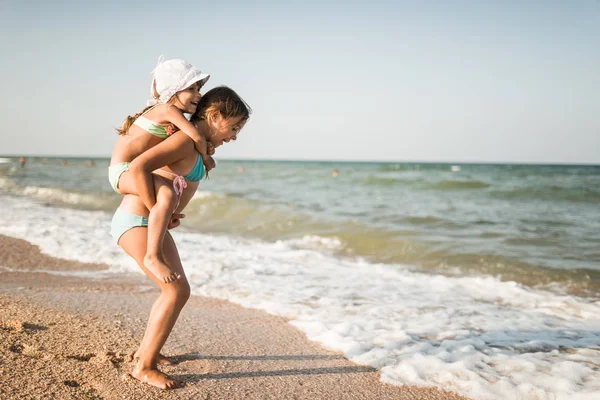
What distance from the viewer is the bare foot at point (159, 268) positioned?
2.71 meters

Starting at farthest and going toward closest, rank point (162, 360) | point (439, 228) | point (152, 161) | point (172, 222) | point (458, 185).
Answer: point (458, 185), point (439, 228), point (162, 360), point (172, 222), point (152, 161)

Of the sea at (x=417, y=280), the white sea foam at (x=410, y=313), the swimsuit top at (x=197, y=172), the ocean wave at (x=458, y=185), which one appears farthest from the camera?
the ocean wave at (x=458, y=185)

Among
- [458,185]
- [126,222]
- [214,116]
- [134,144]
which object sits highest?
[214,116]

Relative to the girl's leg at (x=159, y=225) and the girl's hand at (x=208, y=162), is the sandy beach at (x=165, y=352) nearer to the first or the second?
the girl's leg at (x=159, y=225)

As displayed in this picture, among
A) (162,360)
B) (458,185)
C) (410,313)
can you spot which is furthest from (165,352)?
(458,185)

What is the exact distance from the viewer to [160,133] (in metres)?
2.89

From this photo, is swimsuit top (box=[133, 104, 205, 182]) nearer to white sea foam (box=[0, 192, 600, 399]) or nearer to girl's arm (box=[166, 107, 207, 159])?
girl's arm (box=[166, 107, 207, 159])

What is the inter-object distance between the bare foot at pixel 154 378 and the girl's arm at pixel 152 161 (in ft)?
3.43

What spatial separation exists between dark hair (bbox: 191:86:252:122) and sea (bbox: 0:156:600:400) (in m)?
2.22

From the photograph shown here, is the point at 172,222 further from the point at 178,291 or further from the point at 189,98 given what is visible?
the point at 189,98

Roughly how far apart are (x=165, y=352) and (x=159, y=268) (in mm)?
1165

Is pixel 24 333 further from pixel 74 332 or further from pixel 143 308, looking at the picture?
pixel 143 308

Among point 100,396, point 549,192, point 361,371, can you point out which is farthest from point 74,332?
point 549,192

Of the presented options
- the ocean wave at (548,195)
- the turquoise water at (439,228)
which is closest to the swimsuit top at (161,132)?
the turquoise water at (439,228)
